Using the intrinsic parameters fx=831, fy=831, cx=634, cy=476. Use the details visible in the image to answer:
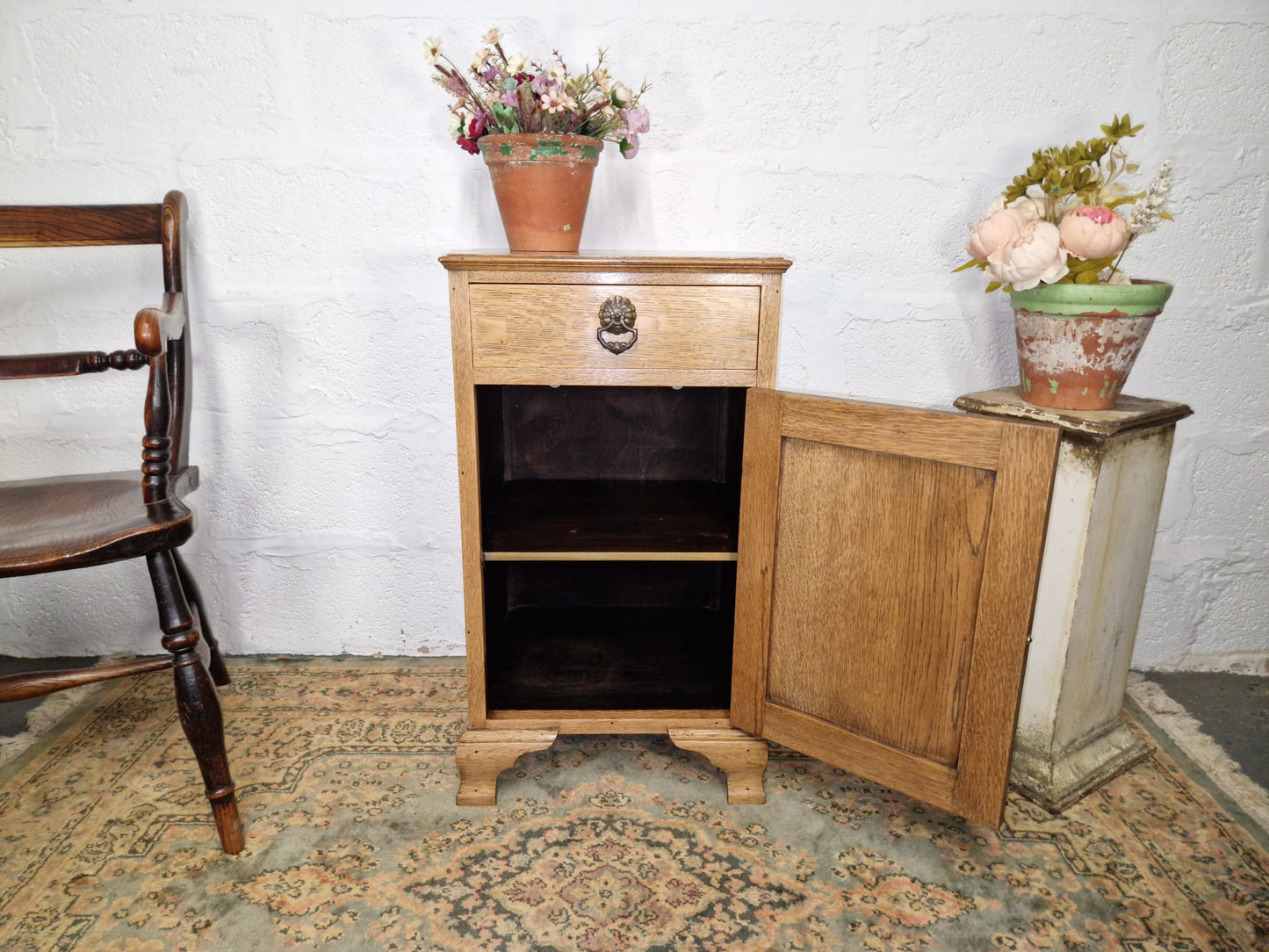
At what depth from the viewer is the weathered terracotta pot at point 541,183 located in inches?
58.5

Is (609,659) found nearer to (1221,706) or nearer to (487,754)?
(487,754)

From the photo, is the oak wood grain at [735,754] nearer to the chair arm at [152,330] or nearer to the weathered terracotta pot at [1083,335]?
the weathered terracotta pot at [1083,335]

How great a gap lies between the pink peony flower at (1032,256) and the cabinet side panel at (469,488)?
95cm

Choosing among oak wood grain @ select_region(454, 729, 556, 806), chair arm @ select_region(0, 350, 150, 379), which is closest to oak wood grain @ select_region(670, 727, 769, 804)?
oak wood grain @ select_region(454, 729, 556, 806)

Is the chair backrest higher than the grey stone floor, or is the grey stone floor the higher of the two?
the chair backrest

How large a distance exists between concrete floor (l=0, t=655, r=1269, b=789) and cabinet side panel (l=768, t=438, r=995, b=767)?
914 millimetres

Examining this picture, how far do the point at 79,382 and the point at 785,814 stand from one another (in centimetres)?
196

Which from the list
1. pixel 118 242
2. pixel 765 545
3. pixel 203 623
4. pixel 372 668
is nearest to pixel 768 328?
pixel 765 545

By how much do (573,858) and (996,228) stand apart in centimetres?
136

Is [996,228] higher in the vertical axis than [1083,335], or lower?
higher

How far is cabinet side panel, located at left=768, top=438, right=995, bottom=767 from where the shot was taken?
1.35 metres

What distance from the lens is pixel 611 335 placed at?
1.45 meters

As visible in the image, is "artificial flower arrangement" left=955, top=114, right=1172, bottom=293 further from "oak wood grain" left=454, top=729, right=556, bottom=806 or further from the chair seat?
the chair seat

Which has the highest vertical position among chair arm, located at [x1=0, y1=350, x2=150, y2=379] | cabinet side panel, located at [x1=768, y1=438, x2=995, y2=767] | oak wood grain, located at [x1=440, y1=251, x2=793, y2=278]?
oak wood grain, located at [x1=440, y1=251, x2=793, y2=278]
